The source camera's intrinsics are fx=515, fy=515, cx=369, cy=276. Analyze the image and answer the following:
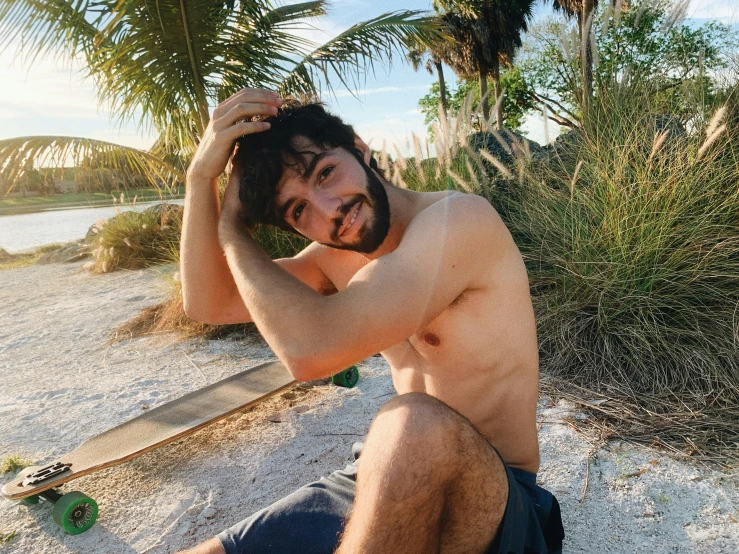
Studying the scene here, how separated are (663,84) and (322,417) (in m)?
3.41

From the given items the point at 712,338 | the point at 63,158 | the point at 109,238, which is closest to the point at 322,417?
the point at 712,338

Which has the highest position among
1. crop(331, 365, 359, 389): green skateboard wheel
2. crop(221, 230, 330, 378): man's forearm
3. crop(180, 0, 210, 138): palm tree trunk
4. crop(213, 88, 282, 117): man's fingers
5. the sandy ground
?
crop(180, 0, 210, 138): palm tree trunk

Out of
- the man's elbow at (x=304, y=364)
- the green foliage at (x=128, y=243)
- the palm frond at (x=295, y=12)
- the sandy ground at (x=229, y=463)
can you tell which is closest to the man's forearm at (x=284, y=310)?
the man's elbow at (x=304, y=364)

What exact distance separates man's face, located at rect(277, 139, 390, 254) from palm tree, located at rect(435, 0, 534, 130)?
58.4ft

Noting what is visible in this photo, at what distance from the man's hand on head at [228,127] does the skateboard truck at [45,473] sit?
1428 mm

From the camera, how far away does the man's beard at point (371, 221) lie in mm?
1628

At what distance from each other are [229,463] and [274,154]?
1633 mm

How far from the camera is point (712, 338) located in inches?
112

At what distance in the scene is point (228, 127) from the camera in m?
1.71

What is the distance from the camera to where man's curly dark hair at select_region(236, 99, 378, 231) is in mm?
1685

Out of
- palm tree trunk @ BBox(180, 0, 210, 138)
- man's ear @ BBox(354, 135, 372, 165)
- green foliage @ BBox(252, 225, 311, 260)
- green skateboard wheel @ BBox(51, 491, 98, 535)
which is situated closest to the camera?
man's ear @ BBox(354, 135, 372, 165)

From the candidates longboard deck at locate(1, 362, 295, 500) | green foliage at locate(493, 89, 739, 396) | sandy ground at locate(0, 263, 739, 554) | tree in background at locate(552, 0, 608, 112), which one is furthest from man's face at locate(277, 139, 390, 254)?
tree in background at locate(552, 0, 608, 112)

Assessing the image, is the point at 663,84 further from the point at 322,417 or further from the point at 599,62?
the point at 322,417

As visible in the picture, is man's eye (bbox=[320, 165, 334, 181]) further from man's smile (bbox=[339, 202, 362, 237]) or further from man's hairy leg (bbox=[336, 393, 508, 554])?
man's hairy leg (bbox=[336, 393, 508, 554])
